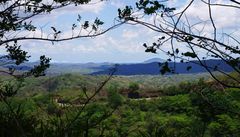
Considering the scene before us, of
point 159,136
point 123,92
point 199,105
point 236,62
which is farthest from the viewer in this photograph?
point 123,92

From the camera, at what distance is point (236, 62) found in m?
3.97

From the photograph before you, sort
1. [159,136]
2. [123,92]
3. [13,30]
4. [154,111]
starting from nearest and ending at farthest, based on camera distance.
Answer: [159,136] < [13,30] < [154,111] < [123,92]

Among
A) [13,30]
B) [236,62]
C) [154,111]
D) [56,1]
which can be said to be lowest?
[154,111]

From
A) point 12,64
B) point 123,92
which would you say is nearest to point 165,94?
point 123,92

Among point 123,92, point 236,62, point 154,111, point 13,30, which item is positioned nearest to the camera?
point 236,62

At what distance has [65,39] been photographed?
8508mm

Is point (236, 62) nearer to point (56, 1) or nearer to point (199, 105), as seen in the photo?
point (199, 105)

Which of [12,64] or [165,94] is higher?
[12,64]

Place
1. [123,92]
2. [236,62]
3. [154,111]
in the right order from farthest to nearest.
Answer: [123,92]
[154,111]
[236,62]

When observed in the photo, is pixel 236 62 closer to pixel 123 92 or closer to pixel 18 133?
pixel 18 133

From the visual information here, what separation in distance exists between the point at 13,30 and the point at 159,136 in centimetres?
453

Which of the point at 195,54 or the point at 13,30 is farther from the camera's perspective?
the point at 13,30

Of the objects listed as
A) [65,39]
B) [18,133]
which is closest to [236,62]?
[18,133]

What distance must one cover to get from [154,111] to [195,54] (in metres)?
115
